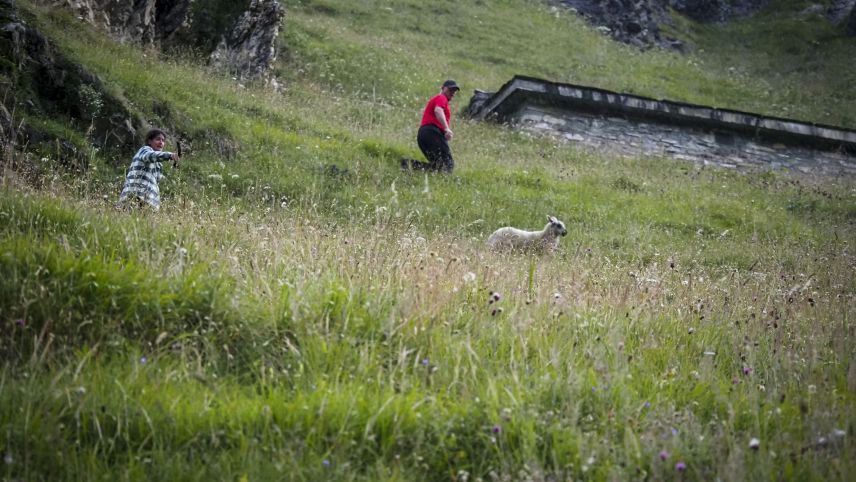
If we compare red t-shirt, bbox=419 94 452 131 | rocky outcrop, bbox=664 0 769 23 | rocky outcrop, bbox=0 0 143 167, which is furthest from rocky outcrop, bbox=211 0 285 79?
rocky outcrop, bbox=664 0 769 23

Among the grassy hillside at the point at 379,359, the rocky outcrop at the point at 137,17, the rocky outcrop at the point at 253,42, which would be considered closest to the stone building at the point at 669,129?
the rocky outcrop at the point at 253,42

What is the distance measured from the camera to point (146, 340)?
14.5 feet

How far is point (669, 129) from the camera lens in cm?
2209

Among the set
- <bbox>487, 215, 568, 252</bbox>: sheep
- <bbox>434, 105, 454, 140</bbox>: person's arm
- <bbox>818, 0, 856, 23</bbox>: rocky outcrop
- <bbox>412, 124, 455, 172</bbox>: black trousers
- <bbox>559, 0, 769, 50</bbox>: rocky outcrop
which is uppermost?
<bbox>818, 0, 856, 23</bbox>: rocky outcrop

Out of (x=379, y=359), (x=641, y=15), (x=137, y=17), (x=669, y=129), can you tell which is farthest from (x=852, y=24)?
(x=379, y=359)

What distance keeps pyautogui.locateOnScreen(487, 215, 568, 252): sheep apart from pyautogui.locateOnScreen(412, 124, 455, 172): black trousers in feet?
13.8

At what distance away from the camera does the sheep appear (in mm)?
10367

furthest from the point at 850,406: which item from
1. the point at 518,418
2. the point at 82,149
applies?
the point at 82,149

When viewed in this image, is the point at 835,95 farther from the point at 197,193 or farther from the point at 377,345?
the point at 377,345

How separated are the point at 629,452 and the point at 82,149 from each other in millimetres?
9284

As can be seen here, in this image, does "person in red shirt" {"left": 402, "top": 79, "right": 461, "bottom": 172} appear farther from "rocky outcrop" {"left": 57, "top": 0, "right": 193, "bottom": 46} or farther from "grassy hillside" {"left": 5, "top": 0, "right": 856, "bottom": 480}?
"rocky outcrop" {"left": 57, "top": 0, "right": 193, "bottom": 46}

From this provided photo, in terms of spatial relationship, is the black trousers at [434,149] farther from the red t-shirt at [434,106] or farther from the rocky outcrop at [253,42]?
the rocky outcrop at [253,42]

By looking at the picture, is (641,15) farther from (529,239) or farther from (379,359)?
(379,359)

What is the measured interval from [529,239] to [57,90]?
7.33 metres
